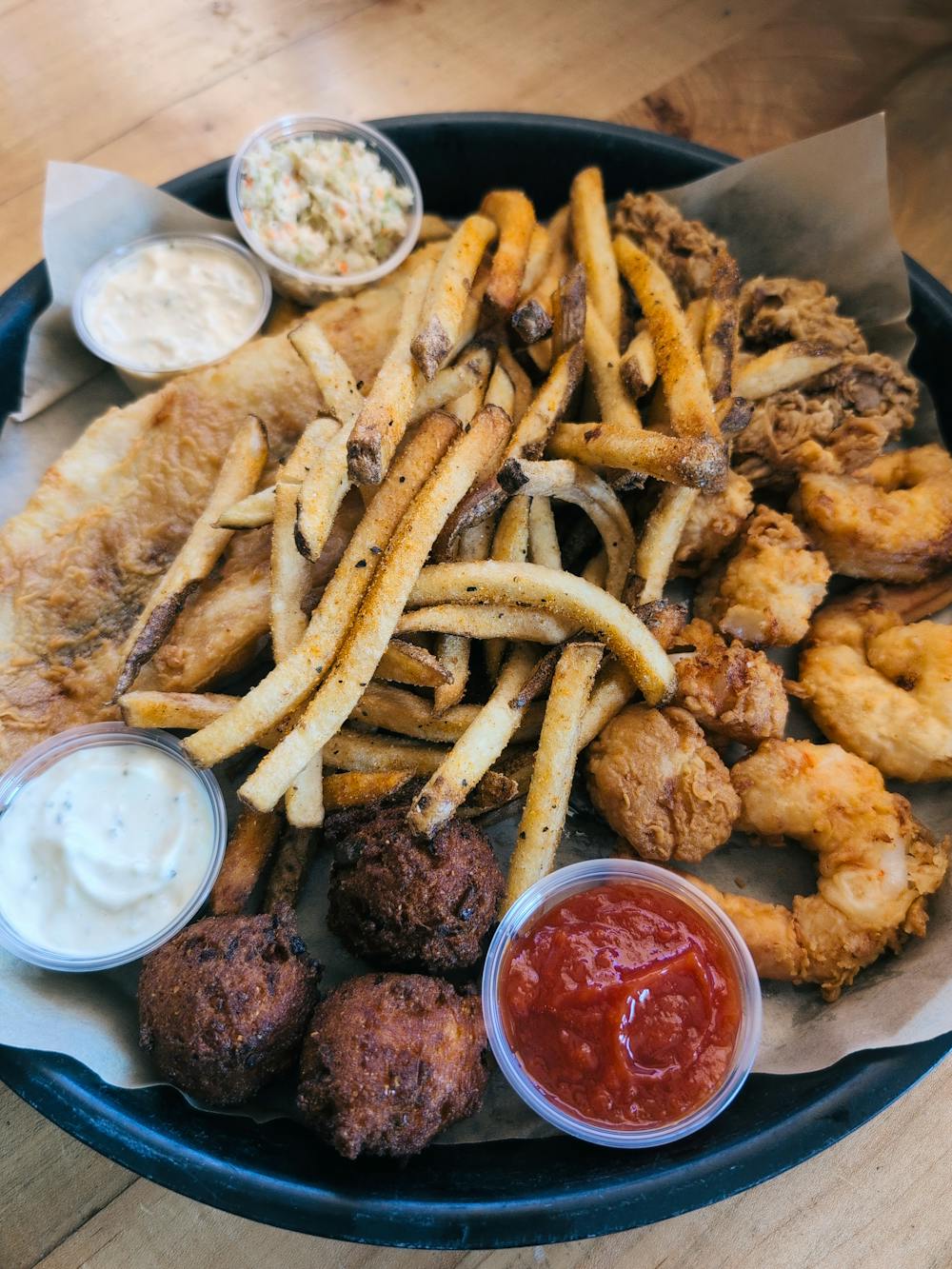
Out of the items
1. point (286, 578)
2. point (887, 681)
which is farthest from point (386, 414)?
point (887, 681)

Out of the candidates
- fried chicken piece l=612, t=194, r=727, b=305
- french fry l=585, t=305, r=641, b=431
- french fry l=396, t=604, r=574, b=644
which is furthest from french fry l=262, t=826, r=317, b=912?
fried chicken piece l=612, t=194, r=727, b=305

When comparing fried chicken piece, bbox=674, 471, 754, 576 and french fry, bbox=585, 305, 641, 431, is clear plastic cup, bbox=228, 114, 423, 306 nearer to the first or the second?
french fry, bbox=585, 305, 641, 431

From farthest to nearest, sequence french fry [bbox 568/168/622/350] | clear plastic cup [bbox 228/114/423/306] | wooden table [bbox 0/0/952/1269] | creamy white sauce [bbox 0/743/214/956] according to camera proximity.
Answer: wooden table [bbox 0/0/952/1269] < clear plastic cup [bbox 228/114/423/306] < french fry [bbox 568/168/622/350] < creamy white sauce [bbox 0/743/214/956]

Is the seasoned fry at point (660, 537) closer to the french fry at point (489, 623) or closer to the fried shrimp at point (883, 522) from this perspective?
the french fry at point (489, 623)

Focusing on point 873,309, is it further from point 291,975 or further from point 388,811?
point 291,975

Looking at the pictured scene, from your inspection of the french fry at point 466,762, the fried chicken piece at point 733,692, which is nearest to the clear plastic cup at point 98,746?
the french fry at point 466,762

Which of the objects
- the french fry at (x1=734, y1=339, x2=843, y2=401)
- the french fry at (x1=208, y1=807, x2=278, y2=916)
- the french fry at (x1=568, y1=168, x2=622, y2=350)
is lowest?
the french fry at (x1=208, y1=807, x2=278, y2=916)
